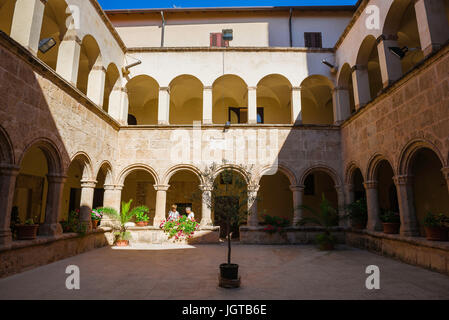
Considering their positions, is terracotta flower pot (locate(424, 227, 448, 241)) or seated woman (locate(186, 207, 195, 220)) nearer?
terracotta flower pot (locate(424, 227, 448, 241))

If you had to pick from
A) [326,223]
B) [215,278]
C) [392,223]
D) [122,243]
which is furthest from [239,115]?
[215,278]

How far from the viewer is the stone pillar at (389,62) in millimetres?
7809

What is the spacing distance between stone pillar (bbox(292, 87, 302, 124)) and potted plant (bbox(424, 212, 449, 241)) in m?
5.72

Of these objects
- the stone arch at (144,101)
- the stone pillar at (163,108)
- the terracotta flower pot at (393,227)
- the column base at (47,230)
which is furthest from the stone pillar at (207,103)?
the terracotta flower pot at (393,227)

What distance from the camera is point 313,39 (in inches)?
506

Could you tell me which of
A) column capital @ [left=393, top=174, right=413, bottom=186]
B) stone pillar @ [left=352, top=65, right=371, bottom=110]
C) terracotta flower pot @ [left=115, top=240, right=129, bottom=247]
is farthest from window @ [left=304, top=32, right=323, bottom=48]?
terracotta flower pot @ [left=115, top=240, right=129, bottom=247]

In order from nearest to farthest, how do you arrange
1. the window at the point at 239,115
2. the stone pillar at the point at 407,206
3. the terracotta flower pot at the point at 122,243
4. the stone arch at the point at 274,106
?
the stone pillar at the point at 407,206 < the terracotta flower pot at the point at 122,243 < the stone arch at the point at 274,106 < the window at the point at 239,115

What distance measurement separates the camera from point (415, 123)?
257 inches

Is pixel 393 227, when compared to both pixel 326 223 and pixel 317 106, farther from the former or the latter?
pixel 317 106

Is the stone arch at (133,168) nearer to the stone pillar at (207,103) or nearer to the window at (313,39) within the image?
the stone pillar at (207,103)

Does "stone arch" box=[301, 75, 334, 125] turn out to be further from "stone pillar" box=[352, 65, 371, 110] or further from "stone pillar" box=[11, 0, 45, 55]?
"stone pillar" box=[11, 0, 45, 55]

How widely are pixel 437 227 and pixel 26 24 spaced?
1030cm

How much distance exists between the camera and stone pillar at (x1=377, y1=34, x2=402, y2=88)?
7.81 m

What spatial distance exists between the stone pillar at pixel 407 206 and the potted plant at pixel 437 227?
0.85 metres
